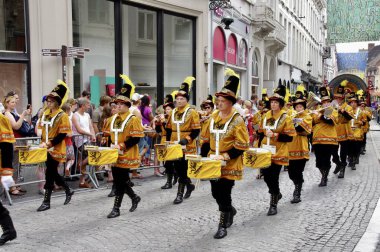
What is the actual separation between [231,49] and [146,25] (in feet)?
23.0

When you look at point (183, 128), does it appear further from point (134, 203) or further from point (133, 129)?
point (134, 203)

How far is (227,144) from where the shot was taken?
5.91 m

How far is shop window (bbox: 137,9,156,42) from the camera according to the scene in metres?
16.2

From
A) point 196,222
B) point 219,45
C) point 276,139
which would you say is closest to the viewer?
point 196,222

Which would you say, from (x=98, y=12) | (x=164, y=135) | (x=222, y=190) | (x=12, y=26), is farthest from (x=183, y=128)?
(x=98, y=12)

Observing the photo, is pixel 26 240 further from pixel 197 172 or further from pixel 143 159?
pixel 143 159

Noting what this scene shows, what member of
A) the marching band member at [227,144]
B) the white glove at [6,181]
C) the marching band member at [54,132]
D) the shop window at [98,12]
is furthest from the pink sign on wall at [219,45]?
the white glove at [6,181]

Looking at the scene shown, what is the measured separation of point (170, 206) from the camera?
7.76m

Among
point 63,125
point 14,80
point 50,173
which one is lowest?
point 50,173

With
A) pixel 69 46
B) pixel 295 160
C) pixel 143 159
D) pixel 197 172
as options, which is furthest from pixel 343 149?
pixel 69 46

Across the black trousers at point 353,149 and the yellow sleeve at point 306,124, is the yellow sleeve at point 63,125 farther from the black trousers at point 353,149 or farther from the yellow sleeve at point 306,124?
the black trousers at point 353,149

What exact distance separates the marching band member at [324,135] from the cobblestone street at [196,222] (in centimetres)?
55

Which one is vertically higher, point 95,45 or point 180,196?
point 95,45

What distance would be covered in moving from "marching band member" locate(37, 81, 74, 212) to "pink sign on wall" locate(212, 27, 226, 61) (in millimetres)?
13317
